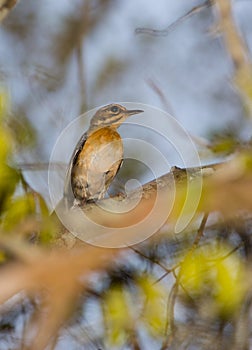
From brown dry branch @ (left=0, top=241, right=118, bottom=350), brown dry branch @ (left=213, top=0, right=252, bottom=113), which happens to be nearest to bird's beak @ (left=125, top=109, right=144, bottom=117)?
brown dry branch @ (left=213, top=0, right=252, bottom=113)

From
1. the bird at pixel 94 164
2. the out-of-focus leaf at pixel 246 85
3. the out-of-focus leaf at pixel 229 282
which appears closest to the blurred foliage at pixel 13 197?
the bird at pixel 94 164

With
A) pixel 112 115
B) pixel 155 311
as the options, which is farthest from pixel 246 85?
pixel 112 115

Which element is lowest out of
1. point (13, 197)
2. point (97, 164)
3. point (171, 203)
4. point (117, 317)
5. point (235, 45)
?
point (117, 317)

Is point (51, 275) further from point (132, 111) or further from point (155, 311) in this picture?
point (132, 111)

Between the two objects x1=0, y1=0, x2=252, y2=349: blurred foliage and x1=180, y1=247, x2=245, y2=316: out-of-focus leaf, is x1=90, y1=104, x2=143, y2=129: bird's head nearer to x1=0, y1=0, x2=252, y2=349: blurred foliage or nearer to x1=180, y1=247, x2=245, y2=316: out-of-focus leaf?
x1=0, y1=0, x2=252, y2=349: blurred foliage

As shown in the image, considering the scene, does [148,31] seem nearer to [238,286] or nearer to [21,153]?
[21,153]

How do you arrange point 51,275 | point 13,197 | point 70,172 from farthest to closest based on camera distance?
point 70,172
point 13,197
point 51,275

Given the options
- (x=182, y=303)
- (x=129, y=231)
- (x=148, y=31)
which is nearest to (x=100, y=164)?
(x=148, y=31)
